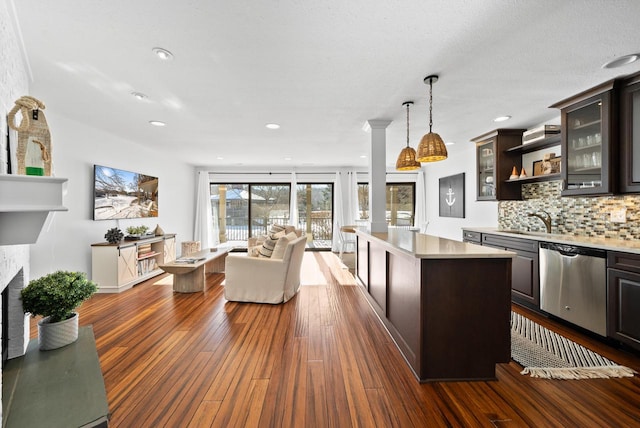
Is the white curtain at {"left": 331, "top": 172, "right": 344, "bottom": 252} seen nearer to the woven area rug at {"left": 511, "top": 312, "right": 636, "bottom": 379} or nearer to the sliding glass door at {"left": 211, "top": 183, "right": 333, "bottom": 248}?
the sliding glass door at {"left": 211, "top": 183, "right": 333, "bottom": 248}

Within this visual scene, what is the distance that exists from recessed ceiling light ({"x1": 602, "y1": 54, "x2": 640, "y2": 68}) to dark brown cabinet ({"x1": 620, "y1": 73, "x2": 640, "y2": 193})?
1.03 ft

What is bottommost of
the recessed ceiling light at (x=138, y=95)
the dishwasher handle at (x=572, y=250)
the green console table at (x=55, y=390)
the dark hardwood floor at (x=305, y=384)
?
the dark hardwood floor at (x=305, y=384)

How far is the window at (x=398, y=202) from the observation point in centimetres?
748

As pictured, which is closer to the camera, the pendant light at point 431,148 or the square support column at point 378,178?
the pendant light at point 431,148

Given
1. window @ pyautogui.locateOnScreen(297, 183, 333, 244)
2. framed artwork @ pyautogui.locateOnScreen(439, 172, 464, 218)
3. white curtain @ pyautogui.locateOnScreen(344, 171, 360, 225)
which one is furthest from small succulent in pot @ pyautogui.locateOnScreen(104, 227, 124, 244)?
framed artwork @ pyautogui.locateOnScreen(439, 172, 464, 218)

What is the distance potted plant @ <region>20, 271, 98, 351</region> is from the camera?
6.12 ft

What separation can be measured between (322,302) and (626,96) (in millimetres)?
3642

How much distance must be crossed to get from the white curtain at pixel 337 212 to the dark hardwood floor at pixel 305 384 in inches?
175

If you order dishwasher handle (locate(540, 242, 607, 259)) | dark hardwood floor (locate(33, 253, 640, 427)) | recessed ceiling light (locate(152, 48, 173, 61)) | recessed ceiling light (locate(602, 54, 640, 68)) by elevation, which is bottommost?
dark hardwood floor (locate(33, 253, 640, 427))

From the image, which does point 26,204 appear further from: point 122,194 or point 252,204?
point 252,204

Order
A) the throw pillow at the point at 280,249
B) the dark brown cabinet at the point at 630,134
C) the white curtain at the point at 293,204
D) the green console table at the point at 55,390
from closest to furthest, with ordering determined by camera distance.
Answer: the green console table at the point at 55,390 < the dark brown cabinet at the point at 630,134 < the throw pillow at the point at 280,249 < the white curtain at the point at 293,204

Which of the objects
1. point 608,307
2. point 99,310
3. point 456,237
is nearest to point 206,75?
point 99,310

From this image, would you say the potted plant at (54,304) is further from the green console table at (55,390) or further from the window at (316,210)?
the window at (316,210)

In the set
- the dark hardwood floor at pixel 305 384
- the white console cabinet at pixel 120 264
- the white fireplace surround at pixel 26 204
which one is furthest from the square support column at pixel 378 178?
the white console cabinet at pixel 120 264
